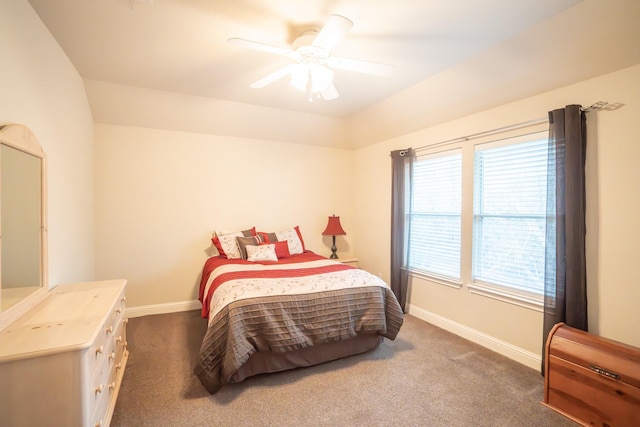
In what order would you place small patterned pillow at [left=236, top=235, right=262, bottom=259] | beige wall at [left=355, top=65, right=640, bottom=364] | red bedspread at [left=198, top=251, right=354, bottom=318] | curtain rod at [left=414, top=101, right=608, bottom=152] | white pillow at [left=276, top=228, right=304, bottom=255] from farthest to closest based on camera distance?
white pillow at [left=276, top=228, right=304, bottom=255]
small patterned pillow at [left=236, top=235, right=262, bottom=259]
red bedspread at [left=198, top=251, right=354, bottom=318]
curtain rod at [left=414, top=101, right=608, bottom=152]
beige wall at [left=355, top=65, right=640, bottom=364]

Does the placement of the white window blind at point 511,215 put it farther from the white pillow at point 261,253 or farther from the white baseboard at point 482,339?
the white pillow at point 261,253

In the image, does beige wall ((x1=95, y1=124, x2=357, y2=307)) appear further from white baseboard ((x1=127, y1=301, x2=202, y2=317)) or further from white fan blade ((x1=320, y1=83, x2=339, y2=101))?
white fan blade ((x1=320, y1=83, x2=339, y2=101))

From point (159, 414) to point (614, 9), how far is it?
3.68 meters

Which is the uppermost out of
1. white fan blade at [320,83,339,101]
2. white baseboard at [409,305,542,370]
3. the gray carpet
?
white fan blade at [320,83,339,101]

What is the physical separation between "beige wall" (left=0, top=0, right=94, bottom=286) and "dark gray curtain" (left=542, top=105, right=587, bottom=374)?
11.5ft

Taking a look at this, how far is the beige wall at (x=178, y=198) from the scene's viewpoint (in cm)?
342

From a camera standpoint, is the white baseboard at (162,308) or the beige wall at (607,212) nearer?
the beige wall at (607,212)

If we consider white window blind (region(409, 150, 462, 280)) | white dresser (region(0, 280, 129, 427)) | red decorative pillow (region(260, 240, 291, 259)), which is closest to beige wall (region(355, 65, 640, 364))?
white window blind (region(409, 150, 462, 280))

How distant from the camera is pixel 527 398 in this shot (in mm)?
2000

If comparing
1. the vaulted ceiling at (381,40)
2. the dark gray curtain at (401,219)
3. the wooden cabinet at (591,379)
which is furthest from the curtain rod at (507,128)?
the wooden cabinet at (591,379)

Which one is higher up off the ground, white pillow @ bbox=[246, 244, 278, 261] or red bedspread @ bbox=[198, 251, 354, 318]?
white pillow @ bbox=[246, 244, 278, 261]

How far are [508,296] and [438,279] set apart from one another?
0.78 m

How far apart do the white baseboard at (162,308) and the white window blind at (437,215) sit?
9.45ft

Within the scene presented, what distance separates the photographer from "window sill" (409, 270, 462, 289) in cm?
312
